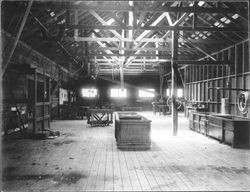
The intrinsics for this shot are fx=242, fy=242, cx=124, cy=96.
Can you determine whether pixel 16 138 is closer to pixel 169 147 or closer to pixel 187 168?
pixel 169 147

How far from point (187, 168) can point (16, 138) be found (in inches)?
226

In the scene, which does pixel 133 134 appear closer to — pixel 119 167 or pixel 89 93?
pixel 119 167

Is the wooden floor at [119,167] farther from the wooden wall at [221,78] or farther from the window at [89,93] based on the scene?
the window at [89,93]

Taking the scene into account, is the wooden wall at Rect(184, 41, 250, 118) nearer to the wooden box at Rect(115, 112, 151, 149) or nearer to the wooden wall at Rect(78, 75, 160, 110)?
the wooden box at Rect(115, 112, 151, 149)

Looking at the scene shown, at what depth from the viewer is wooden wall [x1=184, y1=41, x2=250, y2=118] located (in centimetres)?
1027

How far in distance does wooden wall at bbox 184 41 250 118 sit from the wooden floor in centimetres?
420

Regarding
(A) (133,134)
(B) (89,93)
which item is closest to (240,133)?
(A) (133,134)

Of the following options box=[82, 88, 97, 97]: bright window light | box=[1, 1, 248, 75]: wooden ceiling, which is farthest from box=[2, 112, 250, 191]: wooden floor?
box=[82, 88, 97, 97]: bright window light

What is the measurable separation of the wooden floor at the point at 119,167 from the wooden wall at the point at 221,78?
420 cm

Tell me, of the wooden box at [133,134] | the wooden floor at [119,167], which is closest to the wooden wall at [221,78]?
the wooden floor at [119,167]

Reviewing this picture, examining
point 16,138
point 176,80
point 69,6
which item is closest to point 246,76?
point 176,80

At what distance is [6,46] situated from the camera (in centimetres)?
843

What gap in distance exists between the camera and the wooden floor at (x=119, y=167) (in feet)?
12.8

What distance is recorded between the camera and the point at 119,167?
191 inches
